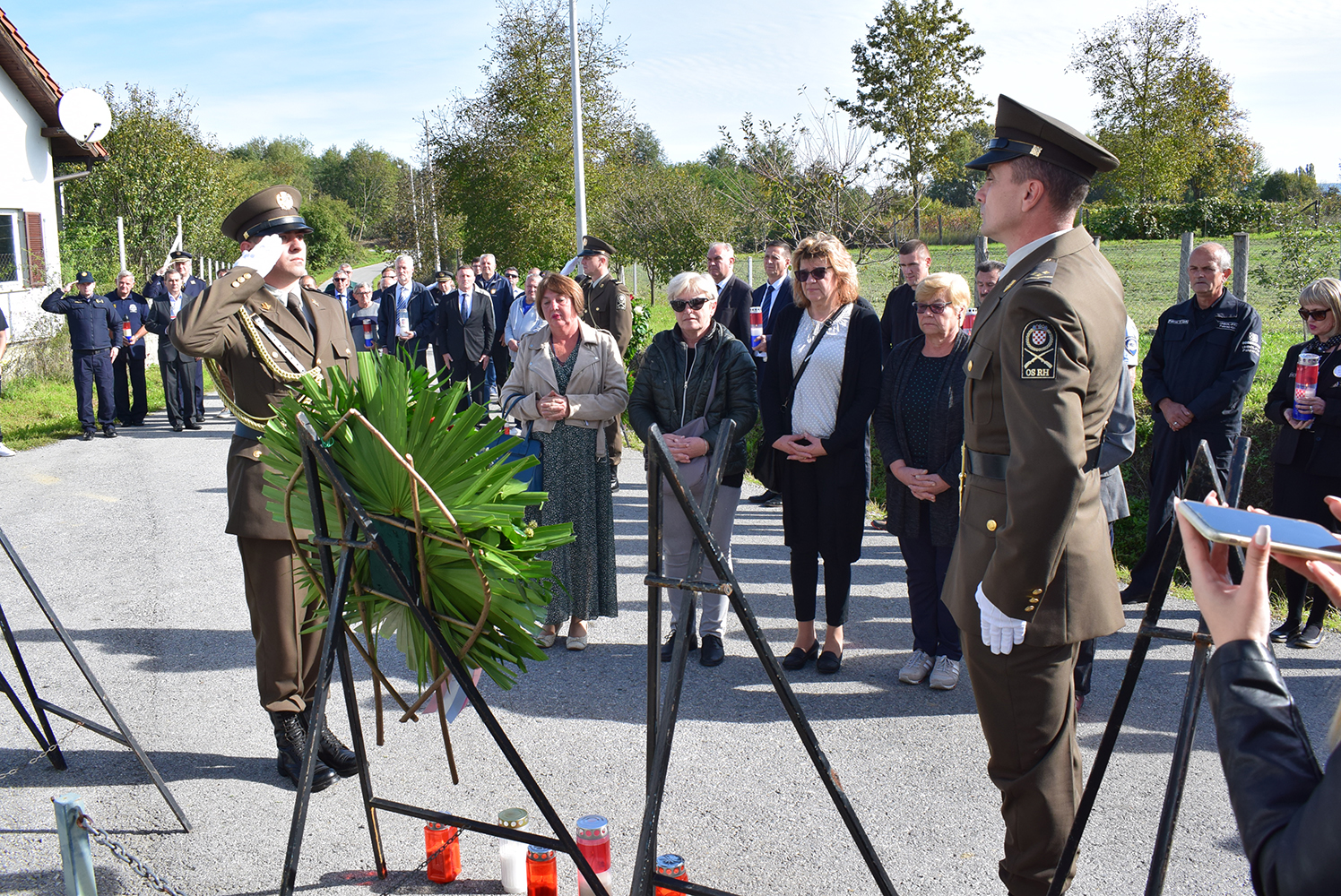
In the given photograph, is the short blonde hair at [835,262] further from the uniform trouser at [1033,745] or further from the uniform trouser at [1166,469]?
Result: the uniform trouser at [1033,745]

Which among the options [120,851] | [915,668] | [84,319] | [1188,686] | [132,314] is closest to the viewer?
[1188,686]

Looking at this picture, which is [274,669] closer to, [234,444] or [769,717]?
[234,444]

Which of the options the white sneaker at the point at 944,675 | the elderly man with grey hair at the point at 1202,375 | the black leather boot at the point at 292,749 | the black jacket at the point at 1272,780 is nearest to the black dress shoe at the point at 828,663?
the white sneaker at the point at 944,675

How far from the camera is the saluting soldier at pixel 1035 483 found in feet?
7.68

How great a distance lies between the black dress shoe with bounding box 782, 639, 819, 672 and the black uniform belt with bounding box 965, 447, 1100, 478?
96.2 inches

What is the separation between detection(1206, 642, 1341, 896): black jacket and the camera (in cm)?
111

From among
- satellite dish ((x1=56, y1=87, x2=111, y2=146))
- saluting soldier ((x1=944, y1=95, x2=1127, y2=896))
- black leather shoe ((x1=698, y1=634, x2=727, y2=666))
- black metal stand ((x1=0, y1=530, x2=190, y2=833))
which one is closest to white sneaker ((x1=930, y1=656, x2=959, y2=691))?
black leather shoe ((x1=698, y1=634, x2=727, y2=666))

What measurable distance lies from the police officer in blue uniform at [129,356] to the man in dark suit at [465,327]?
3965 mm

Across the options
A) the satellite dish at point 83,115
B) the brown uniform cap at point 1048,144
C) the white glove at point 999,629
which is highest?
the satellite dish at point 83,115

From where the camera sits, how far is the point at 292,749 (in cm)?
382

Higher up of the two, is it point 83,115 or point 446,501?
point 83,115

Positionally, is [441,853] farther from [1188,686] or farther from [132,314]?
[132,314]

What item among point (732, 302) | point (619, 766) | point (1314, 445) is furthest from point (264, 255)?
point (732, 302)

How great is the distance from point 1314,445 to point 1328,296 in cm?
80
